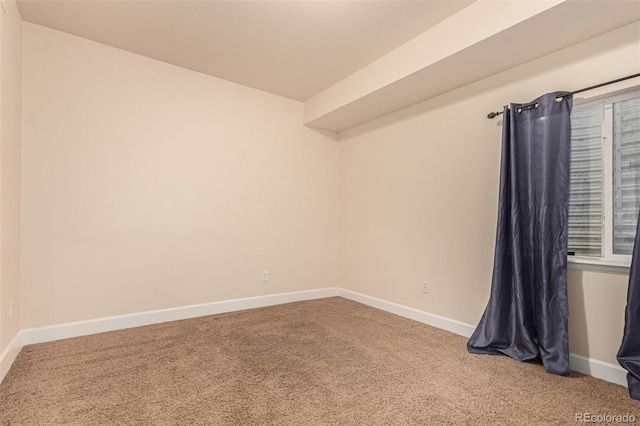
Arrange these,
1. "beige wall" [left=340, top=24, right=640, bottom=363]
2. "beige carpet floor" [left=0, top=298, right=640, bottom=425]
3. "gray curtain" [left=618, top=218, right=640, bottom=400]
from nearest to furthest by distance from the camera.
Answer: "beige carpet floor" [left=0, top=298, right=640, bottom=425] < "gray curtain" [left=618, top=218, right=640, bottom=400] < "beige wall" [left=340, top=24, right=640, bottom=363]

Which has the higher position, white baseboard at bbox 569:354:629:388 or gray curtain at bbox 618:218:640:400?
gray curtain at bbox 618:218:640:400

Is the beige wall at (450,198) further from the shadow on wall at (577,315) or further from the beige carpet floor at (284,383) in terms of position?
the beige carpet floor at (284,383)

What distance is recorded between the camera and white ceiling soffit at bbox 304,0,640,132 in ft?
6.43

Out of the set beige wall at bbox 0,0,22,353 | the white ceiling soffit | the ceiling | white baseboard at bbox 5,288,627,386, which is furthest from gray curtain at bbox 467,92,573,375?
beige wall at bbox 0,0,22,353

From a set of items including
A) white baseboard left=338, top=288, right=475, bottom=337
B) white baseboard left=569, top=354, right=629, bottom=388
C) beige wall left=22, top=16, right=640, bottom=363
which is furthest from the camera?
white baseboard left=338, top=288, right=475, bottom=337

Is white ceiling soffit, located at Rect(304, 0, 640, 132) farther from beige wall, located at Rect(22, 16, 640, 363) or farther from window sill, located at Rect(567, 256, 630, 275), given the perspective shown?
window sill, located at Rect(567, 256, 630, 275)

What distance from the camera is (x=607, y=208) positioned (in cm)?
218

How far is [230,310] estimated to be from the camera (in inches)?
142

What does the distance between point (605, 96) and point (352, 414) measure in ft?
8.63

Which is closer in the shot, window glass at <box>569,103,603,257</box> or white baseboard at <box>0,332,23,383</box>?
white baseboard at <box>0,332,23,383</box>

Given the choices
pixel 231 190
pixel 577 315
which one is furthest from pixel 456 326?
pixel 231 190

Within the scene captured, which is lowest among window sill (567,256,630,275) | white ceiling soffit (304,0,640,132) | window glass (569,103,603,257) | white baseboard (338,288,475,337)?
white baseboard (338,288,475,337)

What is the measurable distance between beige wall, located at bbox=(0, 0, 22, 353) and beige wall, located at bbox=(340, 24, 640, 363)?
3.31m

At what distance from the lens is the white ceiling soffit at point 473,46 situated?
196 centimetres
